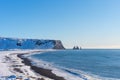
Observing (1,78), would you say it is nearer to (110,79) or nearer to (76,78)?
(76,78)

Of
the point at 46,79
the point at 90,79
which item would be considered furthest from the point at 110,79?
the point at 46,79

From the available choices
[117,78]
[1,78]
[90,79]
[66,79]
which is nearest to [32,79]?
[1,78]

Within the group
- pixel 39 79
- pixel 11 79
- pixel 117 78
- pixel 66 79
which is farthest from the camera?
pixel 117 78

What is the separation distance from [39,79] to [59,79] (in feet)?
9.24

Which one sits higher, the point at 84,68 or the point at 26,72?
the point at 26,72

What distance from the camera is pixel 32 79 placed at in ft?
85.1

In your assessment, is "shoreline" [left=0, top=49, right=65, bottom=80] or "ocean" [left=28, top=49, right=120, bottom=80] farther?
"ocean" [left=28, top=49, right=120, bottom=80]

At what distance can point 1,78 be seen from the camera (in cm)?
2520

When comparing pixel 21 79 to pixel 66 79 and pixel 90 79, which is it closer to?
pixel 66 79

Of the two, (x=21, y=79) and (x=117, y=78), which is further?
(x=117, y=78)

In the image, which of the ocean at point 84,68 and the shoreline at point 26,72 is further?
the ocean at point 84,68

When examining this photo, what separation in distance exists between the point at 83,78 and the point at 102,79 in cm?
236

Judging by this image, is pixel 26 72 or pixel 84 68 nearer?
pixel 26 72

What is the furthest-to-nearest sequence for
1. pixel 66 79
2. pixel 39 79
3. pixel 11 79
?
pixel 66 79
pixel 39 79
pixel 11 79
